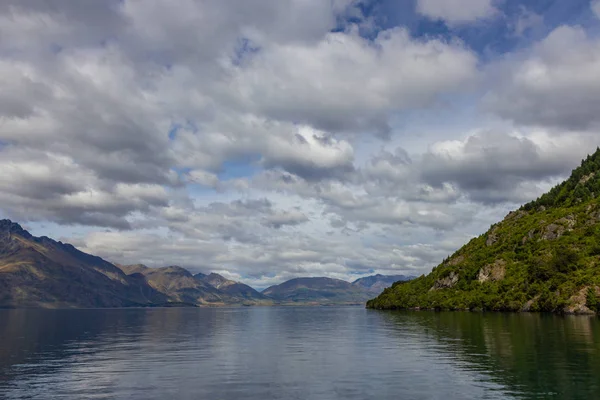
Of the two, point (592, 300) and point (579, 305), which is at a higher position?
point (592, 300)

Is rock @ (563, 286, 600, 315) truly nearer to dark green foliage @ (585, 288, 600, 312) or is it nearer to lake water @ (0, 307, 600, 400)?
dark green foliage @ (585, 288, 600, 312)

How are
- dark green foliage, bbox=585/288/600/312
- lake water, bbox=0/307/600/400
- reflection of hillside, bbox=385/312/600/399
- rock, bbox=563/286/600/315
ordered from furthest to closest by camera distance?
rock, bbox=563/286/600/315 < dark green foliage, bbox=585/288/600/312 < lake water, bbox=0/307/600/400 < reflection of hillside, bbox=385/312/600/399

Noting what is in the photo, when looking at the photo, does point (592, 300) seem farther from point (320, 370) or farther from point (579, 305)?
point (320, 370)

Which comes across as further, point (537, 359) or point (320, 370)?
point (537, 359)

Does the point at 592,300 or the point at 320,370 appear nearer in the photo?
the point at 320,370

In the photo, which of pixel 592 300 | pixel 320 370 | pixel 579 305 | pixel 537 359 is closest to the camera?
pixel 320 370

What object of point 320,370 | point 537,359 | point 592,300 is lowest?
point 320,370

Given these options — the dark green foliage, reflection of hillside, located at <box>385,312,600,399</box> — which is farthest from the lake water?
the dark green foliage

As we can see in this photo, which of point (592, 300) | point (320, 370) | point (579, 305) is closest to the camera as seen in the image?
point (320, 370)

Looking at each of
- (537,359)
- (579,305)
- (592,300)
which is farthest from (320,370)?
(579,305)

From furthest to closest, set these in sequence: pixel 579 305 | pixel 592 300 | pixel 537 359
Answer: pixel 579 305
pixel 592 300
pixel 537 359

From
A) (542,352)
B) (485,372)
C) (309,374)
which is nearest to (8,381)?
(309,374)

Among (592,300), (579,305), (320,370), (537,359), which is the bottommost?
(320,370)

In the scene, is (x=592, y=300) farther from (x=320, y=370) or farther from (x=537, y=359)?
(x=320, y=370)
